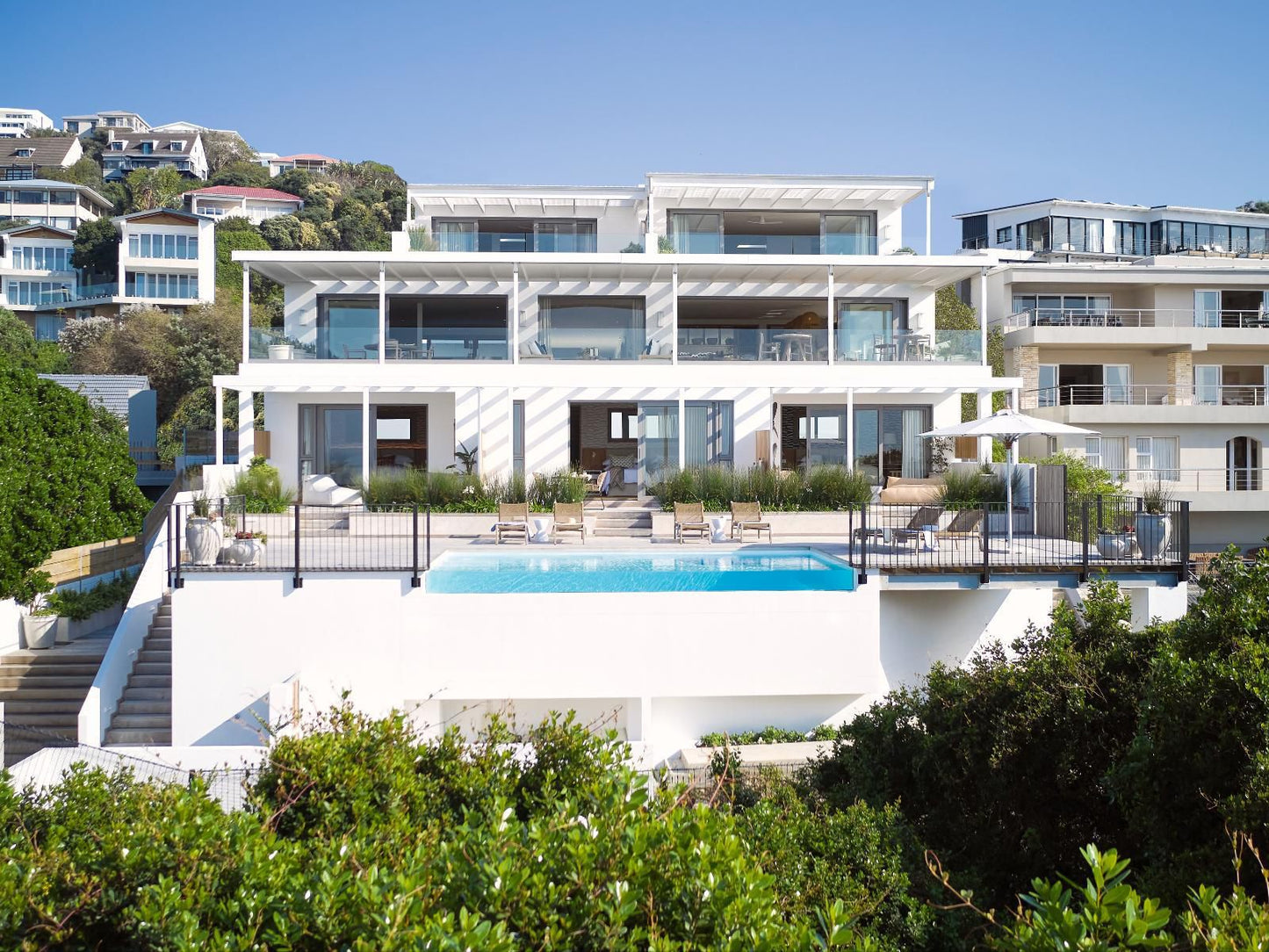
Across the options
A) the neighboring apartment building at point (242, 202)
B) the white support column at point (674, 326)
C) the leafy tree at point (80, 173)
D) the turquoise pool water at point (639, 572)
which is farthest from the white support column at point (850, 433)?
the leafy tree at point (80, 173)

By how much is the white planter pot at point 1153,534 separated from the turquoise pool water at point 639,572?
4.63 m

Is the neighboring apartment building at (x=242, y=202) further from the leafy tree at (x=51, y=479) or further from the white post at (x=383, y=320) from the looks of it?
the leafy tree at (x=51, y=479)

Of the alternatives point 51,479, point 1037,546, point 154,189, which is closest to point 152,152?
point 154,189

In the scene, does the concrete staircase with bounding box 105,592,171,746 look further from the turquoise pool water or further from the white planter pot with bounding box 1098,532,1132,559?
the white planter pot with bounding box 1098,532,1132,559

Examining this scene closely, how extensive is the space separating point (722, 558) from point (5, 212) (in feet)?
244

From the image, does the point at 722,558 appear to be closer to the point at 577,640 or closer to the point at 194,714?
the point at 577,640

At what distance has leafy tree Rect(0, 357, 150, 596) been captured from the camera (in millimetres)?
17594

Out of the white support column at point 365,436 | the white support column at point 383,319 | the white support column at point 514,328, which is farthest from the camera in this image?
the white support column at point 514,328

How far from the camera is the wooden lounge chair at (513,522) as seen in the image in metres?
18.9

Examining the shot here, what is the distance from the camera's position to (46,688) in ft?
51.8

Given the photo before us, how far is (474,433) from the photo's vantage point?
24.4 m

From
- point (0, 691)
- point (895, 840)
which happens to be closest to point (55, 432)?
point (0, 691)

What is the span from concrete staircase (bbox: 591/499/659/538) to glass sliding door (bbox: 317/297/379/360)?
7259 mm

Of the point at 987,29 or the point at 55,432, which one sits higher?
the point at 987,29
